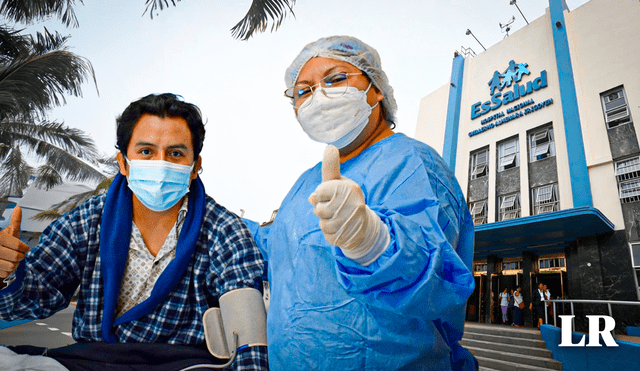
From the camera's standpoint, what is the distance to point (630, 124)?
9.39 meters

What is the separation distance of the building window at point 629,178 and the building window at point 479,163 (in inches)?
152

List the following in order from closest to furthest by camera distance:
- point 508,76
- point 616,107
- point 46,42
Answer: point 46,42
point 616,107
point 508,76

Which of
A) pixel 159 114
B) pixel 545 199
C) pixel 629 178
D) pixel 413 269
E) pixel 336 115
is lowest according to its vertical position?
pixel 413 269

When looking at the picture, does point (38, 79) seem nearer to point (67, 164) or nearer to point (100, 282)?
point (67, 164)

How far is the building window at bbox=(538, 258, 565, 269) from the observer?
34.8 ft

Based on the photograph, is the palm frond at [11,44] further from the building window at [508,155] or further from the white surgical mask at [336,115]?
the building window at [508,155]

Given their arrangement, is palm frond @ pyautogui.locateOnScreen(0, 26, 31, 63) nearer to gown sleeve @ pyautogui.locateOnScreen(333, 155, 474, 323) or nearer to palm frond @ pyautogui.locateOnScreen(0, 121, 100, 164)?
palm frond @ pyautogui.locateOnScreen(0, 121, 100, 164)

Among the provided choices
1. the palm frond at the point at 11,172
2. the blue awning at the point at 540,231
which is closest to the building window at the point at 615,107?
the blue awning at the point at 540,231

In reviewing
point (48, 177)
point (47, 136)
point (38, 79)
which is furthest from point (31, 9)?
point (48, 177)

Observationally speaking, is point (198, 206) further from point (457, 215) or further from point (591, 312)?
point (591, 312)

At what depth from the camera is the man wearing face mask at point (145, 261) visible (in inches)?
47.8

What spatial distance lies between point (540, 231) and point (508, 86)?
19.3ft

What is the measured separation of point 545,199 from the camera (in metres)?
Result: 10.7

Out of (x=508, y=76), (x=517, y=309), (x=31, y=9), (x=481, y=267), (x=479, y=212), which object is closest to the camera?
(x=31, y=9)
